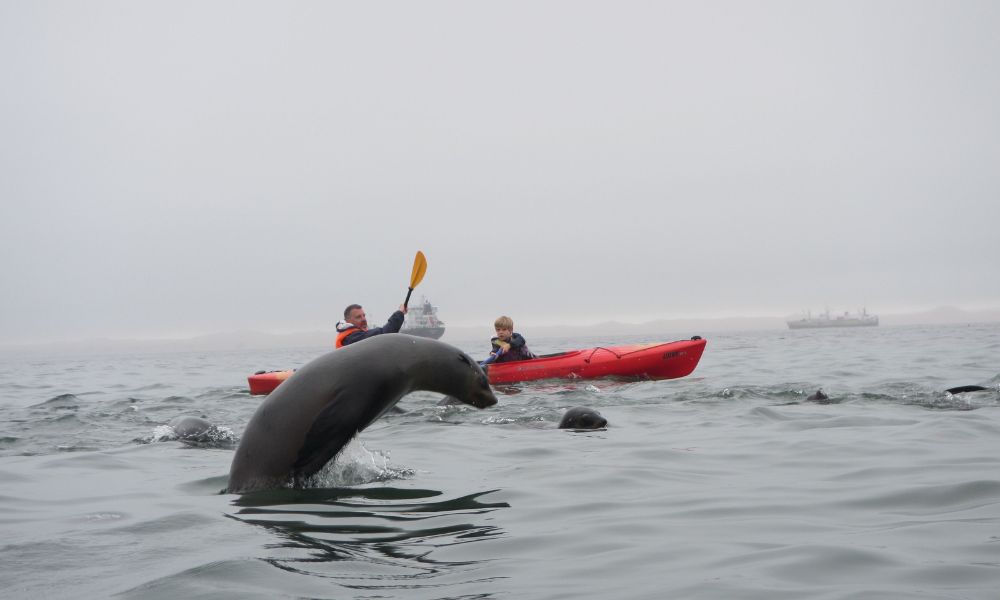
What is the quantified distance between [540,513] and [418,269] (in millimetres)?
8300

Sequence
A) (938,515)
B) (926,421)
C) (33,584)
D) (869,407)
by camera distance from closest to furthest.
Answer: (33,584) < (938,515) < (926,421) < (869,407)

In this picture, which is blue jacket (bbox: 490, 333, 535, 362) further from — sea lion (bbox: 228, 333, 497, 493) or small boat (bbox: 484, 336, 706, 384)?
sea lion (bbox: 228, 333, 497, 493)

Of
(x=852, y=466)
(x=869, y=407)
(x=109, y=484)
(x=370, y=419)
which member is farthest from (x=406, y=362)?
(x=869, y=407)

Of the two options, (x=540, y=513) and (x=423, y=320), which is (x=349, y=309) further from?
(x=423, y=320)

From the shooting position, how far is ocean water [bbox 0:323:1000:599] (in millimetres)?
3633

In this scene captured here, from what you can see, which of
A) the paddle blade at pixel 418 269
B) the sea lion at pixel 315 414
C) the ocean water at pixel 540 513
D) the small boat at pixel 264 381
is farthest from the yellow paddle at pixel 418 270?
the sea lion at pixel 315 414

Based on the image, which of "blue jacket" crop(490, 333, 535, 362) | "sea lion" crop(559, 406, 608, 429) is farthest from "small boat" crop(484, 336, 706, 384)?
"sea lion" crop(559, 406, 608, 429)

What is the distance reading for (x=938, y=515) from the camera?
15.9ft

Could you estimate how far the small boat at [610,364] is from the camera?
16672 millimetres

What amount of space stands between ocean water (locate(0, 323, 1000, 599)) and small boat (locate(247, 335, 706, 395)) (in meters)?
6.15

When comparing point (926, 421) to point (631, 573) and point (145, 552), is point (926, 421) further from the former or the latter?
point (145, 552)

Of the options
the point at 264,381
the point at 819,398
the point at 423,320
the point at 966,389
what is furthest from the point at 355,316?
the point at 423,320

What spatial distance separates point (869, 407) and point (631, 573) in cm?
811

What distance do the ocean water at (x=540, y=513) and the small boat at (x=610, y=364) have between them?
20.2 feet
